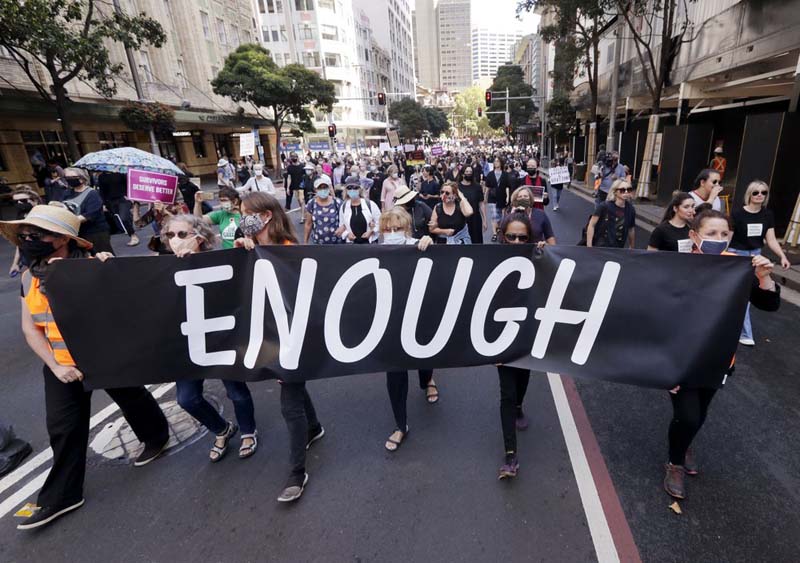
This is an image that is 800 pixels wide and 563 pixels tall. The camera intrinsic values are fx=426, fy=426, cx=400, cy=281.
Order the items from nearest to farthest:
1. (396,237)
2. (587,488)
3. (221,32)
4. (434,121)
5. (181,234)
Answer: (587,488) → (181,234) → (396,237) → (221,32) → (434,121)

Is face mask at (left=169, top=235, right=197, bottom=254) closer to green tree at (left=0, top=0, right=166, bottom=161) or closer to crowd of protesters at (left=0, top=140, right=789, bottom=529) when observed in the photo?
crowd of protesters at (left=0, top=140, right=789, bottom=529)

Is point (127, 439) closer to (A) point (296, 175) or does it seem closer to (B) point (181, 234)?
(B) point (181, 234)

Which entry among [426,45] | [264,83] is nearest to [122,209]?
[264,83]

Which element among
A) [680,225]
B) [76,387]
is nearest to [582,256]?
[680,225]

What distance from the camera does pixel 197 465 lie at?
3170 millimetres

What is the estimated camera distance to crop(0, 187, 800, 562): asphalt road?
7.90ft

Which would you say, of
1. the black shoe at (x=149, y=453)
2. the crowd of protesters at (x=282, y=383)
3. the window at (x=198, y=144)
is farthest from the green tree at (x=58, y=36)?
the window at (x=198, y=144)

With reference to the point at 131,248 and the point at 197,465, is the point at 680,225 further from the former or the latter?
the point at 131,248

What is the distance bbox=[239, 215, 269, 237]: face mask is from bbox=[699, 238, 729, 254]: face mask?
297 cm

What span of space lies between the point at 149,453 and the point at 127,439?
1.47 feet

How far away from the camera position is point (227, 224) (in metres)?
4.88

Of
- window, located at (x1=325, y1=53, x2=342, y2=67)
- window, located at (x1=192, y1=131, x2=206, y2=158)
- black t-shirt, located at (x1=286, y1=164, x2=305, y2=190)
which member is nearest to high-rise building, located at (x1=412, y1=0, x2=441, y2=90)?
window, located at (x1=325, y1=53, x2=342, y2=67)

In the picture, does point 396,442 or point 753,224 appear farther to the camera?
point 753,224

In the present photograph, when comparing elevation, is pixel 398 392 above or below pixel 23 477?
above
